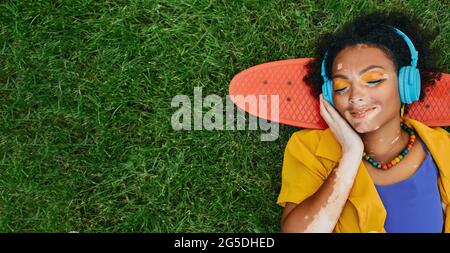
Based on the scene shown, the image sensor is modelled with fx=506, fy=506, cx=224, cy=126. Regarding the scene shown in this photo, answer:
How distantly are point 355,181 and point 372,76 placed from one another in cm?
42

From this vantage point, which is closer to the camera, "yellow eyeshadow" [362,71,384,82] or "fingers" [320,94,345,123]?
"yellow eyeshadow" [362,71,384,82]

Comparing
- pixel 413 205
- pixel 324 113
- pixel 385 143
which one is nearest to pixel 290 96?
pixel 324 113

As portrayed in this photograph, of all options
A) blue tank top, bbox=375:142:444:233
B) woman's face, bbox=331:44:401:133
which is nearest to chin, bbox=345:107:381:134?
woman's face, bbox=331:44:401:133

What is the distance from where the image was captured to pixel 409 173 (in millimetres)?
2043

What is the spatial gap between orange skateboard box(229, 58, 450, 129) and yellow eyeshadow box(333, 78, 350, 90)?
0.53 ft

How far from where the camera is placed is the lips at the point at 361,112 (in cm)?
199

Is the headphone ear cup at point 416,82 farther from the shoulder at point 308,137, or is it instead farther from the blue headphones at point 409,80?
the shoulder at point 308,137

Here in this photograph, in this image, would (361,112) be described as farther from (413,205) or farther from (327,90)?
(413,205)

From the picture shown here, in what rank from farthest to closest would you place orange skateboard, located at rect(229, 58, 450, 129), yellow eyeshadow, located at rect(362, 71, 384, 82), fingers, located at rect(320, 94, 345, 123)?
1. orange skateboard, located at rect(229, 58, 450, 129)
2. fingers, located at rect(320, 94, 345, 123)
3. yellow eyeshadow, located at rect(362, 71, 384, 82)

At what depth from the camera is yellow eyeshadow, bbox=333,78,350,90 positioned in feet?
6.53

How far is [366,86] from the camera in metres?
1.97

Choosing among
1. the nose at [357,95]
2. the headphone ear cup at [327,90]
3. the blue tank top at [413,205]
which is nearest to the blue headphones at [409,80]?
the headphone ear cup at [327,90]

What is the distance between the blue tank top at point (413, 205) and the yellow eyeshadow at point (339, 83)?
1.40 ft

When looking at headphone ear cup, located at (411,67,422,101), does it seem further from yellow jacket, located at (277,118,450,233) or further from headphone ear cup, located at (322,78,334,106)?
headphone ear cup, located at (322,78,334,106)
